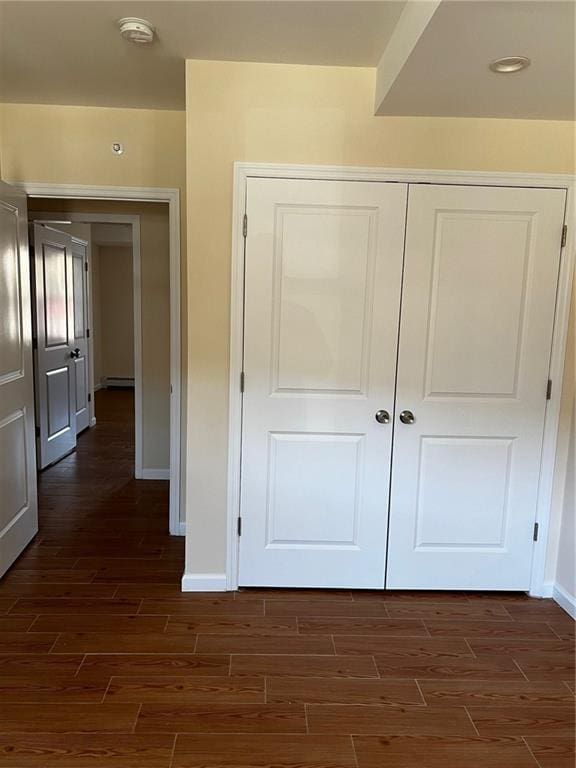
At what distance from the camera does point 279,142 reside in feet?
7.71

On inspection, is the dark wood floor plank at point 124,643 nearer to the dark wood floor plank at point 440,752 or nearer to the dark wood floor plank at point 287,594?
the dark wood floor plank at point 287,594

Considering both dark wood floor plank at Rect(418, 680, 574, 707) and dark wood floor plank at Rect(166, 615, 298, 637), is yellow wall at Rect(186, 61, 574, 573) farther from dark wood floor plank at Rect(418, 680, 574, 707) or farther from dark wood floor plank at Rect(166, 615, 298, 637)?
dark wood floor plank at Rect(418, 680, 574, 707)

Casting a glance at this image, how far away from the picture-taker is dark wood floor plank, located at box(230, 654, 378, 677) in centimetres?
207

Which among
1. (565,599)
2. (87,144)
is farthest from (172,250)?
(565,599)

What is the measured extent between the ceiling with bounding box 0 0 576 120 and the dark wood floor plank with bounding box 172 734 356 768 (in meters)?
2.30

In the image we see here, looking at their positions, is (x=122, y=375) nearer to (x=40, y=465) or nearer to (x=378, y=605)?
(x=40, y=465)

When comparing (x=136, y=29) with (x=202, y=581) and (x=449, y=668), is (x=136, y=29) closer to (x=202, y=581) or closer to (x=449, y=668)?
(x=202, y=581)

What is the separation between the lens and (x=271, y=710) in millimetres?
1876

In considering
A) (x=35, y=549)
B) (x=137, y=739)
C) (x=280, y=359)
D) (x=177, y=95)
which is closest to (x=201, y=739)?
(x=137, y=739)

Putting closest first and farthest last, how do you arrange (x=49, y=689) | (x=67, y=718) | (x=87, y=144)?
(x=67, y=718) < (x=49, y=689) < (x=87, y=144)

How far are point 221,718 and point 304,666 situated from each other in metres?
0.41

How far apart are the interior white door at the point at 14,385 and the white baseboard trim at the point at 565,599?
111 inches

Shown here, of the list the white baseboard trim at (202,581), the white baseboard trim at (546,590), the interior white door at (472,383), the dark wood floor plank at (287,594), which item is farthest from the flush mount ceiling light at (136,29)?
the white baseboard trim at (546,590)

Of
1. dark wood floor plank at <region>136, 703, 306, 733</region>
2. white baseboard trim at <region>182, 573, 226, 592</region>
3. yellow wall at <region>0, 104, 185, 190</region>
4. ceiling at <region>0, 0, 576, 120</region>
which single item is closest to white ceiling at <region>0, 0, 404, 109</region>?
ceiling at <region>0, 0, 576, 120</region>
